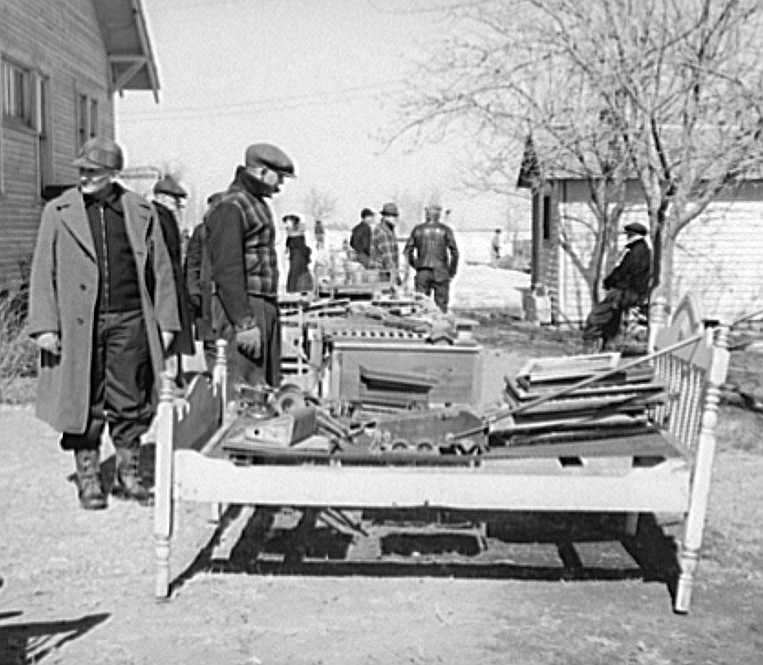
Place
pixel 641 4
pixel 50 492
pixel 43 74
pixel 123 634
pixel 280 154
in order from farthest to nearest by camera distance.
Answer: pixel 43 74 < pixel 641 4 < pixel 50 492 < pixel 280 154 < pixel 123 634

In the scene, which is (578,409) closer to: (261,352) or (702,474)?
(702,474)

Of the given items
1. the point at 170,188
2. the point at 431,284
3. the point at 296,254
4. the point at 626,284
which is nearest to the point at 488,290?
the point at 296,254

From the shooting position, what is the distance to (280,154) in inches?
229

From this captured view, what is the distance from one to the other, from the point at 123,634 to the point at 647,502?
79.9 inches

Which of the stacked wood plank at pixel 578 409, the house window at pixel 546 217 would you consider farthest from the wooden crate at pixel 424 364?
the house window at pixel 546 217

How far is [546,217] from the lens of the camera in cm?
2006

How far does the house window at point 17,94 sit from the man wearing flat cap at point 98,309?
843 cm

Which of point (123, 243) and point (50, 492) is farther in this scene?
point (50, 492)

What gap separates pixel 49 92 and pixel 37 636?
12.2 m

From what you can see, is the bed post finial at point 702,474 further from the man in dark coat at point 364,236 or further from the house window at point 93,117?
the house window at point 93,117

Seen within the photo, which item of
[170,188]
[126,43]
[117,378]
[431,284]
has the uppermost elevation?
[126,43]

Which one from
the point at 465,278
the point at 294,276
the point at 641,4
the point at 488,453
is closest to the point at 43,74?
the point at 294,276

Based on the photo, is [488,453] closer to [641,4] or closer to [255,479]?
[255,479]

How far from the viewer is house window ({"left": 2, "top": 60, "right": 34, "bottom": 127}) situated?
530 inches
